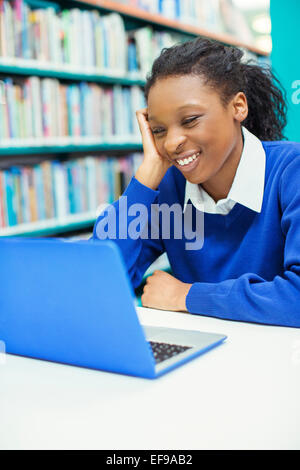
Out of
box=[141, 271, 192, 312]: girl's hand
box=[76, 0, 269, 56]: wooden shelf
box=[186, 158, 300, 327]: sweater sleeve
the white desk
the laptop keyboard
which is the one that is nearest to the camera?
the white desk

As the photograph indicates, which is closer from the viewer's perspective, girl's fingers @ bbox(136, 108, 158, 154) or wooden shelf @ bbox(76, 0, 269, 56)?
Answer: girl's fingers @ bbox(136, 108, 158, 154)

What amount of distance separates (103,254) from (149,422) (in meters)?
0.20

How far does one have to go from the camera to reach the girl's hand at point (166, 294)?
1077 mm

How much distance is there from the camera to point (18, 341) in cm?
82

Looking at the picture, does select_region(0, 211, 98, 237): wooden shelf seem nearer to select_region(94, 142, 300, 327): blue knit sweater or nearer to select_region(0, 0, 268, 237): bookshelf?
select_region(0, 0, 268, 237): bookshelf

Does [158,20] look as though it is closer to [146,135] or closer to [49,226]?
[49,226]

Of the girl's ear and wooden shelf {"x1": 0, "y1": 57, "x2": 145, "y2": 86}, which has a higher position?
wooden shelf {"x1": 0, "y1": 57, "x2": 145, "y2": 86}

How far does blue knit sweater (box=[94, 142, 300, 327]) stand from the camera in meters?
0.97

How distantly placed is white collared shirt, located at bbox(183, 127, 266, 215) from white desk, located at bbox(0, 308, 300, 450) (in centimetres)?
44

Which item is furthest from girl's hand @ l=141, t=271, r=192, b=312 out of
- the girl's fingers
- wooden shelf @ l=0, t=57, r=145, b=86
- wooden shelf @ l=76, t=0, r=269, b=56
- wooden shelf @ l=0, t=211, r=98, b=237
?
wooden shelf @ l=76, t=0, r=269, b=56

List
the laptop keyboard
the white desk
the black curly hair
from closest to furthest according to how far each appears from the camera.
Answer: the white desk
the laptop keyboard
the black curly hair

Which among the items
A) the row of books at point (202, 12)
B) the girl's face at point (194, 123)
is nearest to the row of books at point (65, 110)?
the row of books at point (202, 12)

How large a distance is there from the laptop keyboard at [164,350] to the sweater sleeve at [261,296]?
207 mm
